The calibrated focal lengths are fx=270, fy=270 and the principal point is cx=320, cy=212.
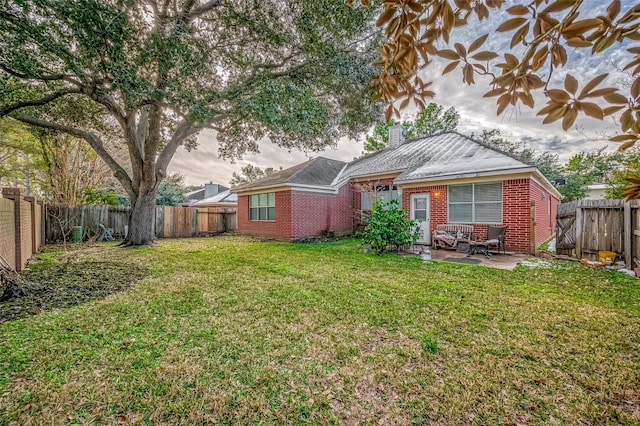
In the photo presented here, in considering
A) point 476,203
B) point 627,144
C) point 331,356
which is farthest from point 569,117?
point 476,203

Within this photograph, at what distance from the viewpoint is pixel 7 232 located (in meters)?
5.31

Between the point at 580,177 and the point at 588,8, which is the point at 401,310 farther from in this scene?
the point at 580,177

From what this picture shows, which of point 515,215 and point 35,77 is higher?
point 35,77

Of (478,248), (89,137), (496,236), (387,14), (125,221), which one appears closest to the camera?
(387,14)

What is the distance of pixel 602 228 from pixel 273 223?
12.4 meters

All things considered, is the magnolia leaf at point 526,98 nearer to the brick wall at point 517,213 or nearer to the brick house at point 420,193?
the brick house at point 420,193

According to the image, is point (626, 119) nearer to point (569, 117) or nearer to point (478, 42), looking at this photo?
point (569, 117)

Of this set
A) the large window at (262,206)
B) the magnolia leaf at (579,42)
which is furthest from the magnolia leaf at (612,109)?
the large window at (262,206)

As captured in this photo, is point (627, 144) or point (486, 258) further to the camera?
point (486, 258)

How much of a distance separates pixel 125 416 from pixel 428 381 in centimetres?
239

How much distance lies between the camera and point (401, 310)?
397 cm

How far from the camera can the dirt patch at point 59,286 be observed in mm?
4113

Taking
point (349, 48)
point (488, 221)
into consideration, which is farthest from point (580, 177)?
point (349, 48)

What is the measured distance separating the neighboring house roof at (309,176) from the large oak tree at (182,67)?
2.86 m
